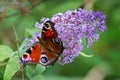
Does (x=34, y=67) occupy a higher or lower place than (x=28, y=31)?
lower

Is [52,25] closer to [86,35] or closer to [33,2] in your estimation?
[86,35]

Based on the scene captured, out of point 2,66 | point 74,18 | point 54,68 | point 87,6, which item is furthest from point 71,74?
point 74,18

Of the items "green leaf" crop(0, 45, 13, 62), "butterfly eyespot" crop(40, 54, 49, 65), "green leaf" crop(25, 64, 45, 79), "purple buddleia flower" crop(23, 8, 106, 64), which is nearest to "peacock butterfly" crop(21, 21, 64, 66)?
"butterfly eyespot" crop(40, 54, 49, 65)

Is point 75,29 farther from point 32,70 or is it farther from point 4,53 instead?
point 4,53

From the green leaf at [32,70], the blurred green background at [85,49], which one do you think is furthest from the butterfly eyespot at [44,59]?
the blurred green background at [85,49]

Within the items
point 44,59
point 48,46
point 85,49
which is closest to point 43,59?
point 44,59
